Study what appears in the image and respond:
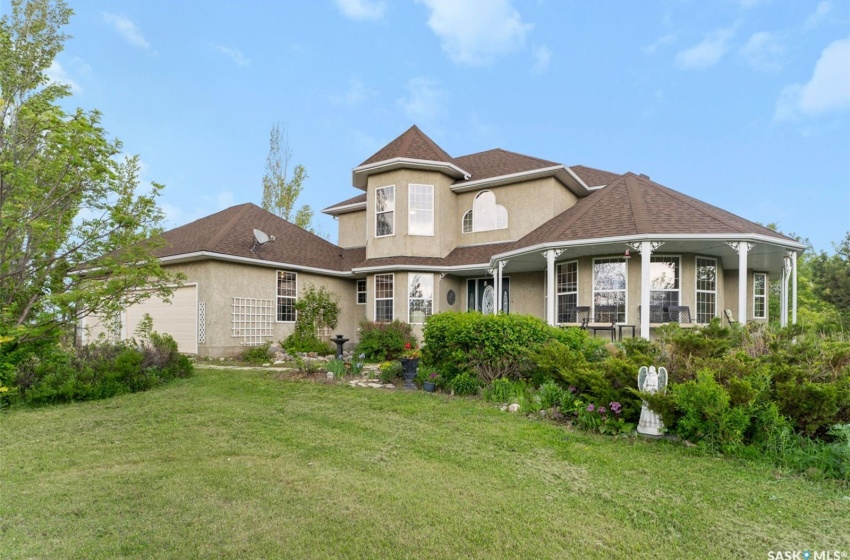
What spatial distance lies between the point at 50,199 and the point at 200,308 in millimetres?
9808

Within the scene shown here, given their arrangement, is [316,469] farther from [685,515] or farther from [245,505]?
[685,515]

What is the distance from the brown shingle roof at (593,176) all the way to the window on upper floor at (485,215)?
3.65m

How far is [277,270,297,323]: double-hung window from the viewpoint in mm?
14953

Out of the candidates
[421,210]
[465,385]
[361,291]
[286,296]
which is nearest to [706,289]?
[465,385]

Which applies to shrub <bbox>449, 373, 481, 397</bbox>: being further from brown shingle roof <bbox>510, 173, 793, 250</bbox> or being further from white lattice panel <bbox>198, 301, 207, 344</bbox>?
white lattice panel <bbox>198, 301, 207, 344</bbox>

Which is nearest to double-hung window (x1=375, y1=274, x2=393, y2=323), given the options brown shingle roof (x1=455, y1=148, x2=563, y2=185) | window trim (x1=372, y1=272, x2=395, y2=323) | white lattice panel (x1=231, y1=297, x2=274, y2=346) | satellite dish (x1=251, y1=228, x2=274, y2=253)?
window trim (x1=372, y1=272, x2=395, y2=323)

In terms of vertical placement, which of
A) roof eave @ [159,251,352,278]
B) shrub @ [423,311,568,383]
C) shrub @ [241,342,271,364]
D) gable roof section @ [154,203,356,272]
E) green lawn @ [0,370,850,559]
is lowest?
shrub @ [241,342,271,364]

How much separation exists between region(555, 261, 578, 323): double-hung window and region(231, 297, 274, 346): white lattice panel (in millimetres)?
9765

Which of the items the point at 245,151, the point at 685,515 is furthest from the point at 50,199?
the point at 245,151

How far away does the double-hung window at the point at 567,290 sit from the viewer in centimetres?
1257

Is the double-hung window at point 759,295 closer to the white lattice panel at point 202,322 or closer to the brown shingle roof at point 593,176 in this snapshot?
the brown shingle roof at point 593,176

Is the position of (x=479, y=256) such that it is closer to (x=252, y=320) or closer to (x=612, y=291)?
(x=612, y=291)

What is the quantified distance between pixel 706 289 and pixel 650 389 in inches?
344

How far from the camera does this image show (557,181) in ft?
47.5
